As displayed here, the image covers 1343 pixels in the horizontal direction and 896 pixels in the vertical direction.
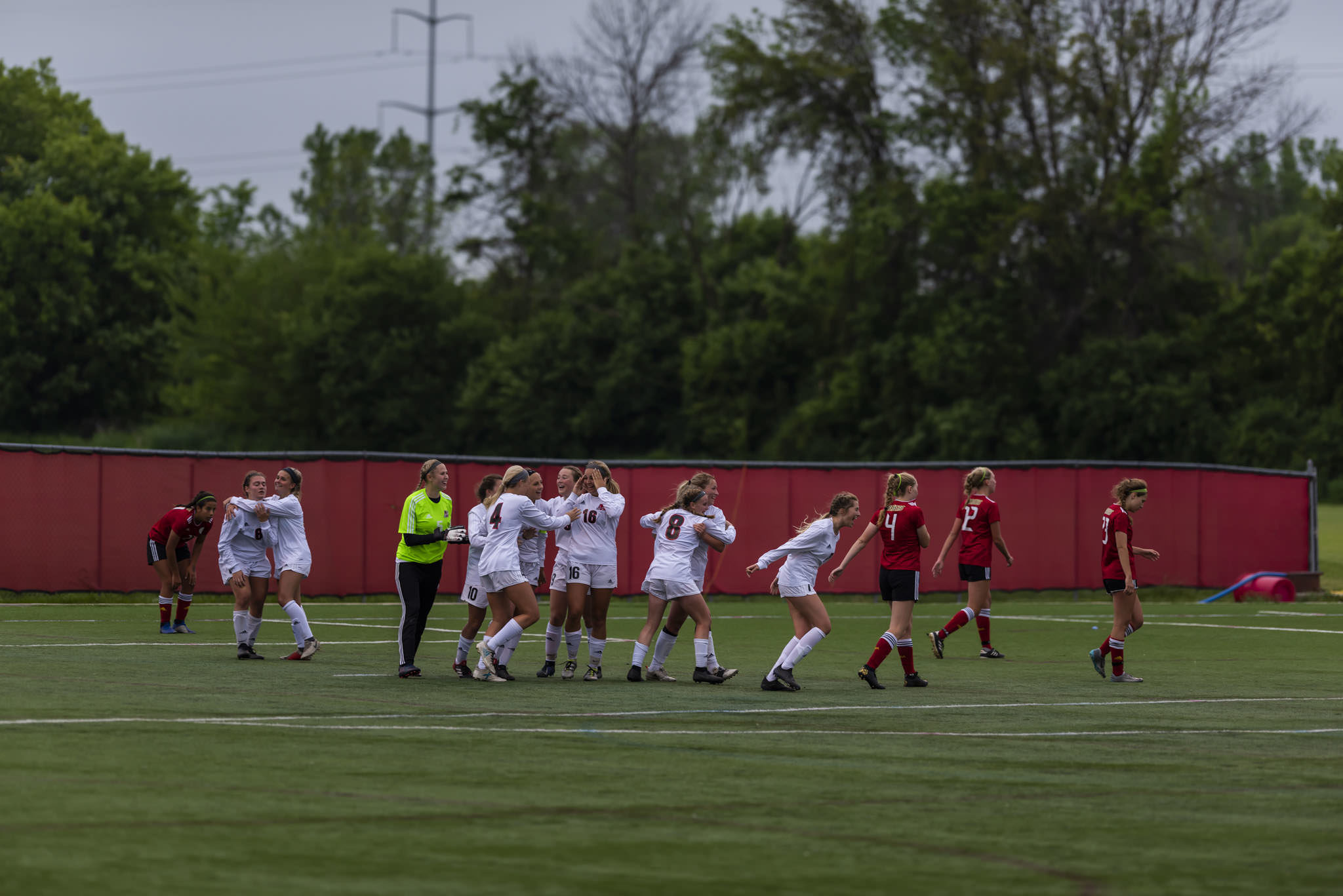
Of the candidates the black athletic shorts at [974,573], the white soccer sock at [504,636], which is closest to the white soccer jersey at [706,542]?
the white soccer sock at [504,636]

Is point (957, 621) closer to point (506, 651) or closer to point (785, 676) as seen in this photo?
point (785, 676)

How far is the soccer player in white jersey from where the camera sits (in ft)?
47.8

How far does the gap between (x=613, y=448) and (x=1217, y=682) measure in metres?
52.6

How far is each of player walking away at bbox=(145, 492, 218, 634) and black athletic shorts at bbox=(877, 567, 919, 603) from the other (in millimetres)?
8419

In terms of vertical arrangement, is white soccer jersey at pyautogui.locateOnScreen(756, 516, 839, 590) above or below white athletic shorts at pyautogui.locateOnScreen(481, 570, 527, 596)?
above


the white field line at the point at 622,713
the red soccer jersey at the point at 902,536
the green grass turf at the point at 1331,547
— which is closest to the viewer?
the white field line at the point at 622,713

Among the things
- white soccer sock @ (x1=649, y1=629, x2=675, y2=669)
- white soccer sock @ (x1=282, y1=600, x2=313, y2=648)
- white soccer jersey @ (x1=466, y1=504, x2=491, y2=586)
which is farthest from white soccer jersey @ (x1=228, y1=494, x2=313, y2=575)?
white soccer sock @ (x1=649, y1=629, x2=675, y2=669)

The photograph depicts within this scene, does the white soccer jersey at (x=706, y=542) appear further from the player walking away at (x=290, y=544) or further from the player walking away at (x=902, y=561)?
the player walking away at (x=290, y=544)

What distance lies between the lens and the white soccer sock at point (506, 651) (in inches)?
565

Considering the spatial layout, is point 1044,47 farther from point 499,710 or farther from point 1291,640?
point 499,710

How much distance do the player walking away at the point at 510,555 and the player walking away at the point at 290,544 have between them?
2399 mm

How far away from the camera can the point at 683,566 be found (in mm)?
14188

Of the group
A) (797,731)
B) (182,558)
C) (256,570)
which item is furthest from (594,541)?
(182,558)

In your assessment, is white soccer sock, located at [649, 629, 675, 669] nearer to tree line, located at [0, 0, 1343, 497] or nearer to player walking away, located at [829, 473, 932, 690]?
player walking away, located at [829, 473, 932, 690]
